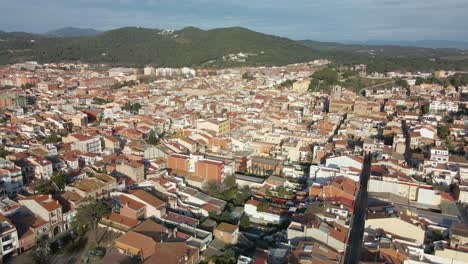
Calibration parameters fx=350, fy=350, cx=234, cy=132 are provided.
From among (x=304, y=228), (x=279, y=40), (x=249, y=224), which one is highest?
(x=279, y=40)

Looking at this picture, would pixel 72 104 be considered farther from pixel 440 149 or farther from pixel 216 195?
pixel 440 149

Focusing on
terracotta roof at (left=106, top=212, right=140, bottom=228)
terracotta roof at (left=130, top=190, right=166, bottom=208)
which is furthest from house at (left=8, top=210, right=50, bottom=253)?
terracotta roof at (left=130, top=190, right=166, bottom=208)

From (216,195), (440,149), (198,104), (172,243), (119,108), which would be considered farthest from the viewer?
(198,104)

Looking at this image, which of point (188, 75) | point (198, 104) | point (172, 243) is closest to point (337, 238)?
point (172, 243)

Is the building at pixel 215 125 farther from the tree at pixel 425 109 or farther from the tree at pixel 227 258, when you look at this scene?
the tree at pixel 425 109

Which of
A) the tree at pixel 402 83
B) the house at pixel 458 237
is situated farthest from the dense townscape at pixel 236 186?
the tree at pixel 402 83

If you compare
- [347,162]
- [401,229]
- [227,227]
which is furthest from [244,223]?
[347,162]

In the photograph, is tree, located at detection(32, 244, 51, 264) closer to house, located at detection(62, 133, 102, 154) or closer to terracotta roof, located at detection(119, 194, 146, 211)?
terracotta roof, located at detection(119, 194, 146, 211)
